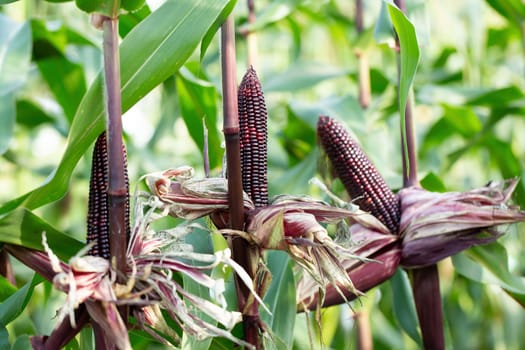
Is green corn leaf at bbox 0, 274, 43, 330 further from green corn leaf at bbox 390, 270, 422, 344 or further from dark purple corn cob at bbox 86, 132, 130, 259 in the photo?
green corn leaf at bbox 390, 270, 422, 344

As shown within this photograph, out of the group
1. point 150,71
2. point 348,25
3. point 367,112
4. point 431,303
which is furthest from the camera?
point 348,25

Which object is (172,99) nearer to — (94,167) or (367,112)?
(367,112)

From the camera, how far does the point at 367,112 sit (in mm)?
2127

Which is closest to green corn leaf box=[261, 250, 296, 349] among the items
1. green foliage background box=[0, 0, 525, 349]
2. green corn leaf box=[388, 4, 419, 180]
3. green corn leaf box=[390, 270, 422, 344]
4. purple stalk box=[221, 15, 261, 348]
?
green foliage background box=[0, 0, 525, 349]

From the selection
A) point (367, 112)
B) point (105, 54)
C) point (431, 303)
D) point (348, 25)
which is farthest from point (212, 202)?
Result: point (348, 25)

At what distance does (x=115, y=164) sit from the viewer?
2.91 feet

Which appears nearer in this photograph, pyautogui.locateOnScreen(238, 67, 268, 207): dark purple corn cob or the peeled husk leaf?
pyautogui.locateOnScreen(238, 67, 268, 207): dark purple corn cob

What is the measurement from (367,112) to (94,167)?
128 centimetres

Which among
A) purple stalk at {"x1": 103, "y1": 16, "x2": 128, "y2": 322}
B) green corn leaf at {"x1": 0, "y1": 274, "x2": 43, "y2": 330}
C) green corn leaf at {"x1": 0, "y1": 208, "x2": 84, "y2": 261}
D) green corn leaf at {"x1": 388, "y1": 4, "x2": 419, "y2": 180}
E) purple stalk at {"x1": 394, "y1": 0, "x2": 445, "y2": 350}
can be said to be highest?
green corn leaf at {"x1": 388, "y1": 4, "x2": 419, "y2": 180}

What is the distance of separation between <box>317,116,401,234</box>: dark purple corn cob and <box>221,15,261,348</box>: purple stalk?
1.06 ft

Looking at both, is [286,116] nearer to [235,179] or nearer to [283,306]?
[283,306]

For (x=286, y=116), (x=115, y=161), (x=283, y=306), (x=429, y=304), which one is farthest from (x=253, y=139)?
(x=286, y=116)

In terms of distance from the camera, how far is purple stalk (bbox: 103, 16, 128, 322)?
34.8 inches

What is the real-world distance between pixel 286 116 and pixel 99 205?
Answer: 1.43m
